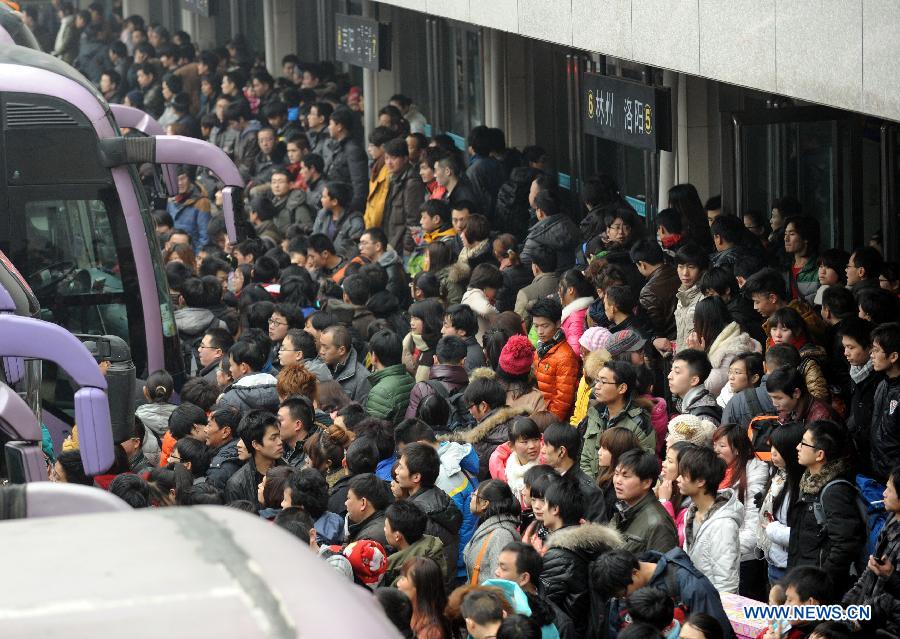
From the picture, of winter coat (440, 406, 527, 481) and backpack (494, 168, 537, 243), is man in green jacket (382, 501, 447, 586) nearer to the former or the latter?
winter coat (440, 406, 527, 481)

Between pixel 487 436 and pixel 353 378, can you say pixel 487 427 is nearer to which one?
pixel 487 436

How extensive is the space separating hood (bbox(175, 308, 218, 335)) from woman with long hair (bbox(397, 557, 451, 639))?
586cm

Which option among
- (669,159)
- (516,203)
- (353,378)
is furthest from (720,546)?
(516,203)

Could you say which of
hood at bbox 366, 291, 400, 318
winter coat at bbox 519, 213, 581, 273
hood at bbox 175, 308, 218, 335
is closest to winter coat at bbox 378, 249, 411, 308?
hood at bbox 366, 291, 400, 318

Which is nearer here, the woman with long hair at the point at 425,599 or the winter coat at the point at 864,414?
the woman with long hair at the point at 425,599

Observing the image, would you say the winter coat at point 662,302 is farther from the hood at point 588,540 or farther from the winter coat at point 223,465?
the hood at point 588,540

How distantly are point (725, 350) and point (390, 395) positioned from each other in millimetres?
1934

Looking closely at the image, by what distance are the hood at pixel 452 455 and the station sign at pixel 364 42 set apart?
28.1 feet

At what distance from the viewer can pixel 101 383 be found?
664 cm

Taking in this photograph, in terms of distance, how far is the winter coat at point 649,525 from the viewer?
6.10m

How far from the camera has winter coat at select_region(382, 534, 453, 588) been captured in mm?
5914

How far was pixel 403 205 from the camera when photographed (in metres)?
13.7

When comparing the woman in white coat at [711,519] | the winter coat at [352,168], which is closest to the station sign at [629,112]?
the woman in white coat at [711,519]

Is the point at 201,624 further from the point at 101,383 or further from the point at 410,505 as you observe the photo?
the point at 101,383
